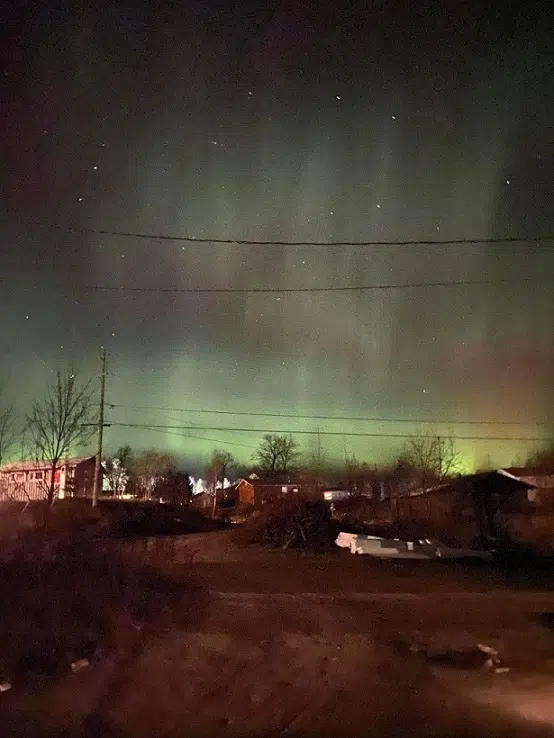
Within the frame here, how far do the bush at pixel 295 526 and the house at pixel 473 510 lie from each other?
14.1ft

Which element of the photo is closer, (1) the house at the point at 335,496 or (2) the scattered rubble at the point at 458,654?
(2) the scattered rubble at the point at 458,654

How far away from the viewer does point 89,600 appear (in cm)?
1040

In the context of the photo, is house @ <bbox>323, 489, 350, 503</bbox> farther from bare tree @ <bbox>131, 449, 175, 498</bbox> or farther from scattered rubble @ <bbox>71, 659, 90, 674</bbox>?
scattered rubble @ <bbox>71, 659, 90, 674</bbox>

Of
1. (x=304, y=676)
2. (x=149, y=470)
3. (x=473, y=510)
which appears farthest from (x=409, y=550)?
(x=149, y=470)

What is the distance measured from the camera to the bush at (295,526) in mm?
35906

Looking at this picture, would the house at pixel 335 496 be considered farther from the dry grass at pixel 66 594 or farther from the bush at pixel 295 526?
the dry grass at pixel 66 594

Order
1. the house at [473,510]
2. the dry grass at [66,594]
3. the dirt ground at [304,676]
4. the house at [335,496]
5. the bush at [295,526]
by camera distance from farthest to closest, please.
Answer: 1. the house at [335,496]
2. the house at [473,510]
3. the bush at [295,526]
4. the dry grass at [66,594]
5. the dirt ground at [304,676]

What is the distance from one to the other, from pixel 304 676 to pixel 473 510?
3130 cm

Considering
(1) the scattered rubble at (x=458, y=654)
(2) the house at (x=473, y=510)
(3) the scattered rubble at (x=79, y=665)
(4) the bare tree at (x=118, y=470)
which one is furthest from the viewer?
(4) the bare tree at (x=118, y=470)

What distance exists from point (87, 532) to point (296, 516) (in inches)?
971

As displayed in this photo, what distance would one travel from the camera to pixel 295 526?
120 feet

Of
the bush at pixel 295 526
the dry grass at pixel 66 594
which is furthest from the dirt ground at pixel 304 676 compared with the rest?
the bush at pixel 295 526

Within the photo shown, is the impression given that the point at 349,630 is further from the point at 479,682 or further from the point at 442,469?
the point at 442,469

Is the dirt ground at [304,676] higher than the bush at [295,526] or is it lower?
lower
